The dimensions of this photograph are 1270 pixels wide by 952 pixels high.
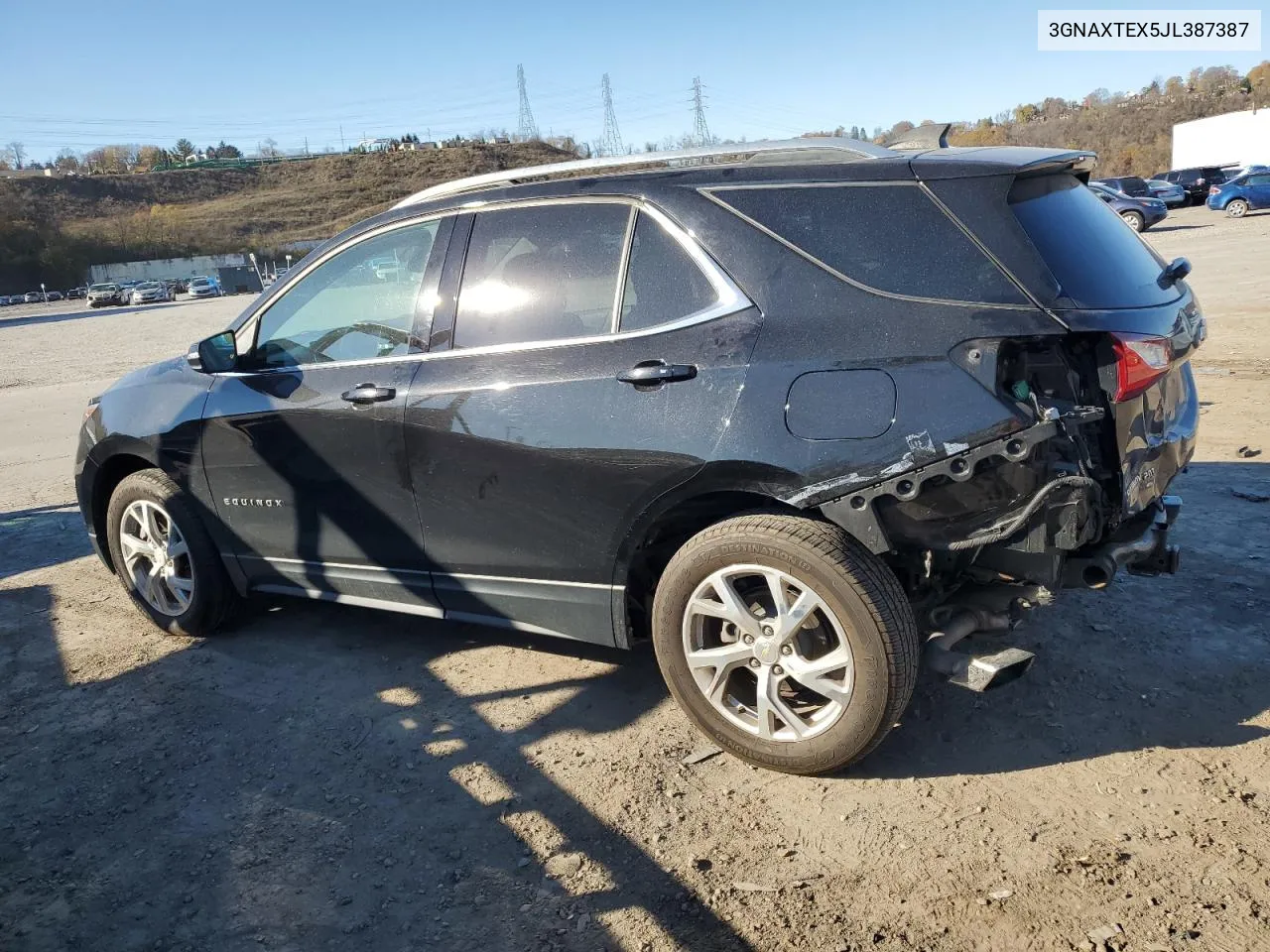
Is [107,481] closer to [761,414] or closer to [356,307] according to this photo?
[356,307]

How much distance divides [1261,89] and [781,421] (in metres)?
104

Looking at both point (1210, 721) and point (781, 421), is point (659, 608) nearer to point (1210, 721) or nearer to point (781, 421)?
point (781, 421)

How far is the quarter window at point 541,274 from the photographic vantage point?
357 cm

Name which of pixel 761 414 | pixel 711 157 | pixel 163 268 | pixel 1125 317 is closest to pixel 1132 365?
pixel 1125 317

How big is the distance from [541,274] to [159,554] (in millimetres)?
2501

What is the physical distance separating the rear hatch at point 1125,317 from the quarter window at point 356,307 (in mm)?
2253

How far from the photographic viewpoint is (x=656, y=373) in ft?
10.9

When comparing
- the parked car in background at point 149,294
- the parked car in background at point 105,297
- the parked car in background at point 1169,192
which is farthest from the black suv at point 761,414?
the parked car in background at point 149,294

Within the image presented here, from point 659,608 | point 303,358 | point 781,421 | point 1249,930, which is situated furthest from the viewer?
point 303,358

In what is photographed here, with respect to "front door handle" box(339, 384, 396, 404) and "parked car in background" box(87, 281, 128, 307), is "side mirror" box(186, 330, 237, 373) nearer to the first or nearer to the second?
"front door handle" box(339, 384, 396, 404)

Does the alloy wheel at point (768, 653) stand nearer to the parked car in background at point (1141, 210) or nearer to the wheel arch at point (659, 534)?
the wheel arch at point (659, 534)

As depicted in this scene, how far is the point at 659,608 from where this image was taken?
343 cm

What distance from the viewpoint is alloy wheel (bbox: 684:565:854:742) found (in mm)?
3168

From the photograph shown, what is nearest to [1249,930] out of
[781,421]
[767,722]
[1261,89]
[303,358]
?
→ [767,722]
